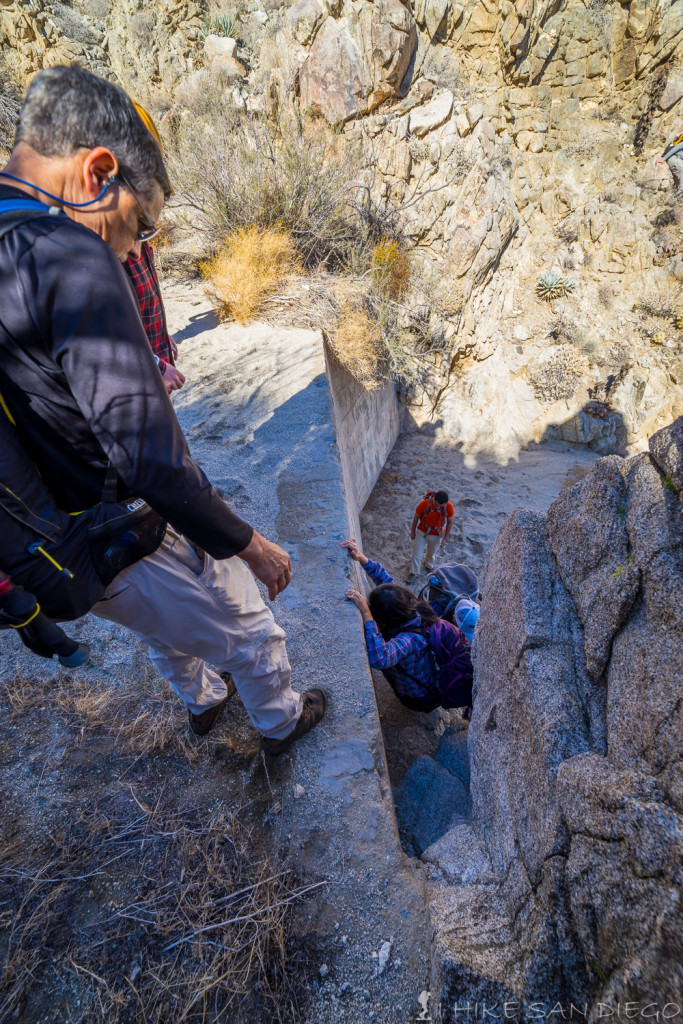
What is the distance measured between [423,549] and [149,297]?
3.87m

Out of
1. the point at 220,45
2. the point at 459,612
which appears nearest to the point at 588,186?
the point at 220,45

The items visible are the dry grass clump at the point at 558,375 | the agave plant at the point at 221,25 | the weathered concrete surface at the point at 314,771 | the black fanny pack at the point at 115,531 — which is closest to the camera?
the black fanny pack at the point at 115,531

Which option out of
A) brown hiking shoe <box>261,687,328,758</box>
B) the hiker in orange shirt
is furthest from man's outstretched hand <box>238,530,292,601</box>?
the hiker in orange shirt

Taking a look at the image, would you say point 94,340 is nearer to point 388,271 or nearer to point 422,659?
point 422,659

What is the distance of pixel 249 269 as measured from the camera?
5090 millimetres

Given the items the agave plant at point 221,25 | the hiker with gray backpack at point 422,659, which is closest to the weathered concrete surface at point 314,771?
the hiker with gray backpack at point 422,659

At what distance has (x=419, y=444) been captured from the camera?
9070mm

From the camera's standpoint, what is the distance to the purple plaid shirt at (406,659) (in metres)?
2.31

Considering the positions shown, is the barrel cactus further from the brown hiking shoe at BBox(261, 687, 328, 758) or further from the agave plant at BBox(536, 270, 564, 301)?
the brown hiking shoe at BBox(261, 687, 328, 758)

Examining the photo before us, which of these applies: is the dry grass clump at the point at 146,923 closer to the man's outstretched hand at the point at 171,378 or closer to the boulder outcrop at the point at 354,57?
the man's outstretched hand at the point at 171,378

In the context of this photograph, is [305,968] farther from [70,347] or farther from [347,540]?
[347,540]

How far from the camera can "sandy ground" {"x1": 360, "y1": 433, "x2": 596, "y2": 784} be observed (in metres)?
5.98

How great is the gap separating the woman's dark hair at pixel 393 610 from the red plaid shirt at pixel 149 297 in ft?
5.75

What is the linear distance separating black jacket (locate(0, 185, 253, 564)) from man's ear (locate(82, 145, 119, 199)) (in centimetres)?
14
